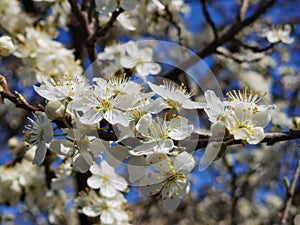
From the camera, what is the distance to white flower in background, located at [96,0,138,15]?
203cm

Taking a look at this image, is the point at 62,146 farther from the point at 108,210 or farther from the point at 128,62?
the point at 128,62

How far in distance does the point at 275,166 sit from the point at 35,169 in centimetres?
241

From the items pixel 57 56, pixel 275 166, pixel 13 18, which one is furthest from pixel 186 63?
pixel 275 166

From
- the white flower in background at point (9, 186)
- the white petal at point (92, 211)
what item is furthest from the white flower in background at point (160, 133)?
the white flower in background at point (9, 186)

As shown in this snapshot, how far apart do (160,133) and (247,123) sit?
0.27m

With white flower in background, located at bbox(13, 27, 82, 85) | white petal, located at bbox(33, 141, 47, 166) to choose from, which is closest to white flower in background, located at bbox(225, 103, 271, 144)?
white petal, located at bbox(33, 141, 47, 166)

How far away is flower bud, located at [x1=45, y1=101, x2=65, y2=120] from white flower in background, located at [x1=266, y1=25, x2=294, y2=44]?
73.1 inches

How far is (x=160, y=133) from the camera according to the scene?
1.35 metres

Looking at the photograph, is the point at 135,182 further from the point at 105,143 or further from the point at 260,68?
the point at 260,68

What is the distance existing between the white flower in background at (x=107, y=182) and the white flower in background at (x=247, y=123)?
0.63 m

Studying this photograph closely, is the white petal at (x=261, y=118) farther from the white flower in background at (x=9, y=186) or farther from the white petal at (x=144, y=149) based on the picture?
the white flower in background at (x=9, y=186)

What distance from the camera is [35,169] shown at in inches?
115

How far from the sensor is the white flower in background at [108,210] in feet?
6.99

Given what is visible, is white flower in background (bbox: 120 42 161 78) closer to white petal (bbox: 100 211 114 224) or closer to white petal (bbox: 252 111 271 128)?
white petal (bbox: 100 211 114 224)
